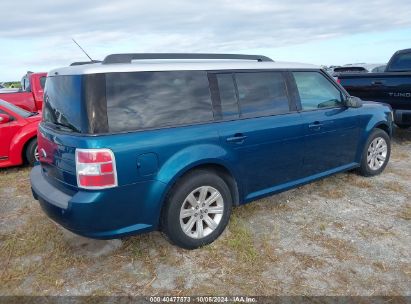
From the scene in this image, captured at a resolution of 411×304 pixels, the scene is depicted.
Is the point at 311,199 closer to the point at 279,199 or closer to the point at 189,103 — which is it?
the point at 279,199

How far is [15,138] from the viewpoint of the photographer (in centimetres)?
650

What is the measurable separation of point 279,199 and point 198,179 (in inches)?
68.2

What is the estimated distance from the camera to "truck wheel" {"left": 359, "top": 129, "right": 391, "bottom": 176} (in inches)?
213

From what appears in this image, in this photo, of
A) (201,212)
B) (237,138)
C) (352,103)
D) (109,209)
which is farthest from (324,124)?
(109,209)

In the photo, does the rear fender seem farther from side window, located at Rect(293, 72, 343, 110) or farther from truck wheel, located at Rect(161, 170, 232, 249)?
side window, located at Rect(293, 72, 343, 110)

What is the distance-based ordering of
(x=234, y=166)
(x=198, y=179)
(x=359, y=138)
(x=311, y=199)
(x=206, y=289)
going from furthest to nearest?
(x=359, y=138) < (x=311, y=199) < (x=234, y=166) < (x=198, y=179) < (x=206, y=289)

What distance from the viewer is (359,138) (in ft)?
17.0

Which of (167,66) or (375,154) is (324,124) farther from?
(167,66)

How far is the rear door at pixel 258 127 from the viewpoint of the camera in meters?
3.73

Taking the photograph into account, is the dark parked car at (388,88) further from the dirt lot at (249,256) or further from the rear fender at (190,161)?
the rear fender at (190,161)

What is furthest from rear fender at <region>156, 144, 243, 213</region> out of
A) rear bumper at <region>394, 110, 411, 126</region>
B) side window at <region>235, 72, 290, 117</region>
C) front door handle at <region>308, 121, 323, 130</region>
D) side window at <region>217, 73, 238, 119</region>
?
rear bumper at <region>394, 110, 411, 126</region>

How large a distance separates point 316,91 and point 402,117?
3.33 meters

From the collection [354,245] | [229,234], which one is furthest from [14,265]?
[354,245]

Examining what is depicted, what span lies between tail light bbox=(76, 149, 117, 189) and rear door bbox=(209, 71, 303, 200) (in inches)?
44.5
